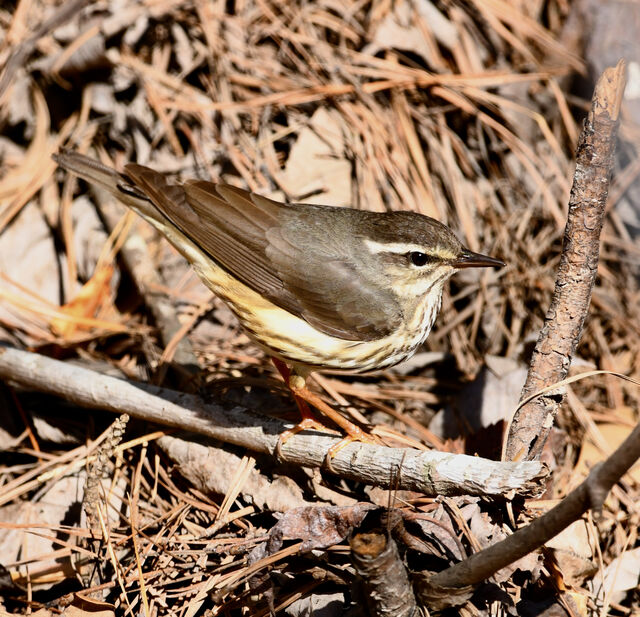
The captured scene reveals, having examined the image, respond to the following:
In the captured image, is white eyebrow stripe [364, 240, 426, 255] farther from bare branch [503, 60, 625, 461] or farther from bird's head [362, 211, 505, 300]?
bare branch [503, 60, 625, 461]

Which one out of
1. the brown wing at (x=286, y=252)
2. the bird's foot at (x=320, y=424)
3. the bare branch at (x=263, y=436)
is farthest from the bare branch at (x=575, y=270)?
the brown wing at (x=286, y=252)

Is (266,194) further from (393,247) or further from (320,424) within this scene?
(320,424)

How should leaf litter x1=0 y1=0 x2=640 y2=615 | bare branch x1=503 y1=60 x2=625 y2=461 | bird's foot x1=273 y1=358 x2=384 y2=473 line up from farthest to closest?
leaf litter x1=0 y1=0 x2=640 y2=615 → bird's foot x1=273 y1=358 x2=384 y2=473 → bare branch x1=503 y1=60 x2=625 y2=461

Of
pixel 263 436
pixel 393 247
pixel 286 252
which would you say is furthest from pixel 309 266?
pixel 263 436

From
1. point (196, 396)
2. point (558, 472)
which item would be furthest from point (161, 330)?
point (558, 472)

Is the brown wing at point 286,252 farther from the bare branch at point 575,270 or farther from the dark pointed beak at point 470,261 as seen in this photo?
the bare branch at point 575,270

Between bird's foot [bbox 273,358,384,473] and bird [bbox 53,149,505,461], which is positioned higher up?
bird [bbox 53,149,505,461]

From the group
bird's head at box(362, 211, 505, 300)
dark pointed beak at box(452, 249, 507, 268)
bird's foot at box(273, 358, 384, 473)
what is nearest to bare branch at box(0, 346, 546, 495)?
bird's foot at box(273, 358, 384, 473)
